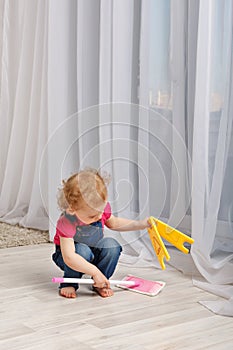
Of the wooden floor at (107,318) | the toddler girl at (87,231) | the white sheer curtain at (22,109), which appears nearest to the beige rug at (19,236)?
the white sheer curtain at (22,109)

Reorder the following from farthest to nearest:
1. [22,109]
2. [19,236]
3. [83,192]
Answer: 1. [22,109]
2. [19,236]
3. [83,192]

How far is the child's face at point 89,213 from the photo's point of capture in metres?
2.13

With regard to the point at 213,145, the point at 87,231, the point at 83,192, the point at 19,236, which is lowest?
the point at 19,236

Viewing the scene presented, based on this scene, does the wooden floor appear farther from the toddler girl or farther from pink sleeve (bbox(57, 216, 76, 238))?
pink sleeve (bbox(57, 216, 76, 238))

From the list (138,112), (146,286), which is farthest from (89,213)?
(138,112)

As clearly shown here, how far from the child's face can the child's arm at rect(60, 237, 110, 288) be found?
81 millimetres

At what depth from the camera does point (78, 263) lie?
7.04 ft

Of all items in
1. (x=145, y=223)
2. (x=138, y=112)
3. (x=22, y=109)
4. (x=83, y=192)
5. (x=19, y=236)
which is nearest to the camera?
(x=83, y=192)

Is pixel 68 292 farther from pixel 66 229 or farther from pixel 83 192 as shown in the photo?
pixel 83 192

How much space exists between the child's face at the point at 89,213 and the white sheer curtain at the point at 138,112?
34cm

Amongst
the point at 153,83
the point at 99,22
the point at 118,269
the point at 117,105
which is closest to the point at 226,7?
the point at 153,83

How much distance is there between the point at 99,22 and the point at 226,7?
827mm

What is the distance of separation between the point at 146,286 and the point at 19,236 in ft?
3.25

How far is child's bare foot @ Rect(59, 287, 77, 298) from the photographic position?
2.15m
